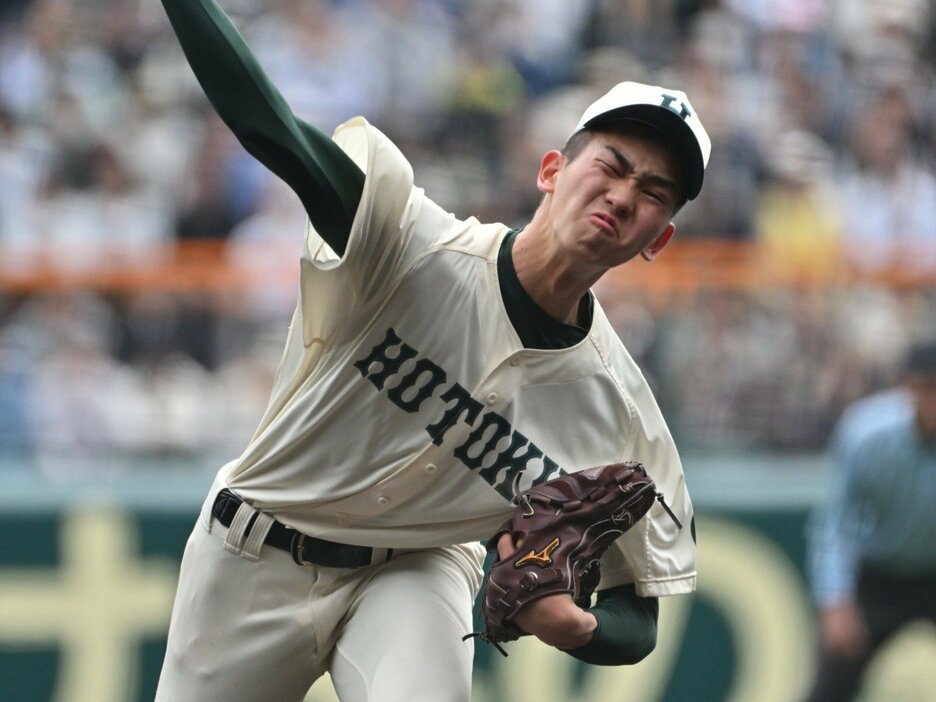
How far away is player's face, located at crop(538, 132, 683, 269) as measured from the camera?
336 centimetres

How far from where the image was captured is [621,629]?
3.54 m

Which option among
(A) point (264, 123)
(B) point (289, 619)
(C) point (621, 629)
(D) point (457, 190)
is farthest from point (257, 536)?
(D) point (457, 190)

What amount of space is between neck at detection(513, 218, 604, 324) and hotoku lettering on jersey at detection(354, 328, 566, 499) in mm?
263

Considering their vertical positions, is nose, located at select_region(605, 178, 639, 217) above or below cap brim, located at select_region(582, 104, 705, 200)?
below

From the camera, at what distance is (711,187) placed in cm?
834

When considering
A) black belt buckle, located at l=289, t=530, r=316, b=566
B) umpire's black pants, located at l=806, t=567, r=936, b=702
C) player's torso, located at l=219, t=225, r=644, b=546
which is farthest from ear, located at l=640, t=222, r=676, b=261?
umpire's black pants, located at l=806, t=567, r=936, b=702

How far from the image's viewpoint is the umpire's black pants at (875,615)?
23.6ft

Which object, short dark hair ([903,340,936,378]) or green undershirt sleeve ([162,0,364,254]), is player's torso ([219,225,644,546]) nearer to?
green undershirt sleeve ([162,0,364,254])

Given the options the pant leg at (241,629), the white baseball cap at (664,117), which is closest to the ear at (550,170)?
the white baseball cap at (664,117)

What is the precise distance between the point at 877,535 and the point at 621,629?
3.99 m

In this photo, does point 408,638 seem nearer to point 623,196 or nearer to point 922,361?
point 623,196

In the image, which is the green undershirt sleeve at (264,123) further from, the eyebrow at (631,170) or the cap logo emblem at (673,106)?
the cap logo emblem at (673,106)

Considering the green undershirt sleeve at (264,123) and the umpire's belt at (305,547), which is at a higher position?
the green undershirt sleeve at (264,123)

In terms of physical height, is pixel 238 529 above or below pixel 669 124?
below
